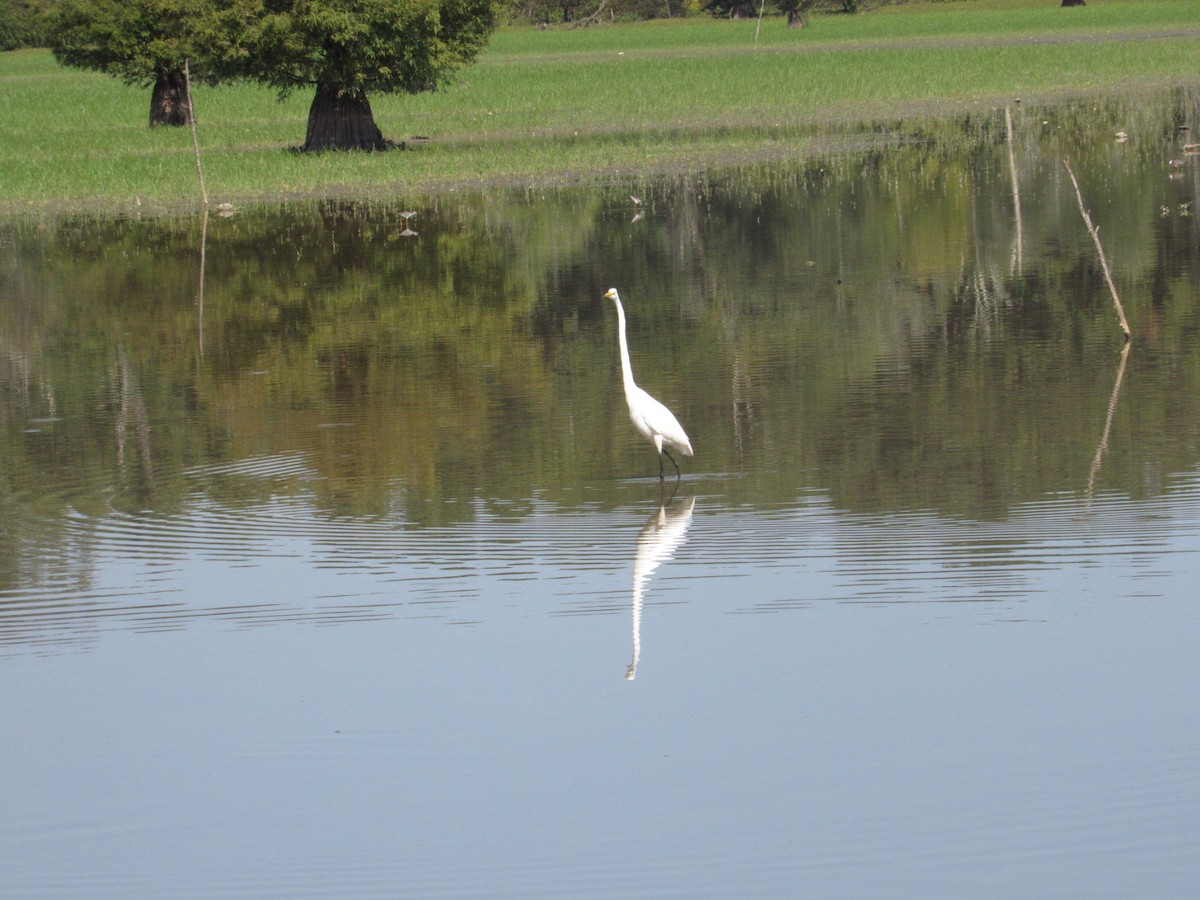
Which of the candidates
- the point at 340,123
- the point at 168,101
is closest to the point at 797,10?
the point at 168,101

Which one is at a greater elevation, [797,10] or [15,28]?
[15,28]

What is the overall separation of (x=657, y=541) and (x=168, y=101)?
4017cm

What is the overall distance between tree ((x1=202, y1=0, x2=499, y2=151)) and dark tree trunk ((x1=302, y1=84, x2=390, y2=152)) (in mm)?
19

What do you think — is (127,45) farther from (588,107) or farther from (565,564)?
(565,564)

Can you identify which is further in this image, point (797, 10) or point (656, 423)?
point (797, 10)

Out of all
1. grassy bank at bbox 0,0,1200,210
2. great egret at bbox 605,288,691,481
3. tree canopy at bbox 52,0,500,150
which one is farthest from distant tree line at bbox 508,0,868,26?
great egret at bbox 605,288,691,481

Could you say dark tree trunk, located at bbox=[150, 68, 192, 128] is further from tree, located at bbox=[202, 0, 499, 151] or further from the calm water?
the calm water

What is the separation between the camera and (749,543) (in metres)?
9.15

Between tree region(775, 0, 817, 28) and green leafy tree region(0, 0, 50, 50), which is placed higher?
green leafy tree region(0, 0, 50, 50)

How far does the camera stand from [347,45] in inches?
1305

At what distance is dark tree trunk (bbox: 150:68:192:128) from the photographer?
46.6 metres

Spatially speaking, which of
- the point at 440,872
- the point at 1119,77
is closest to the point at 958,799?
the point at 440,872

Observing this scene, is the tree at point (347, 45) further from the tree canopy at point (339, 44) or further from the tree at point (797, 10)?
the tree at point (797, 10)

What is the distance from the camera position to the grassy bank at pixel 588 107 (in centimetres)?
3114
